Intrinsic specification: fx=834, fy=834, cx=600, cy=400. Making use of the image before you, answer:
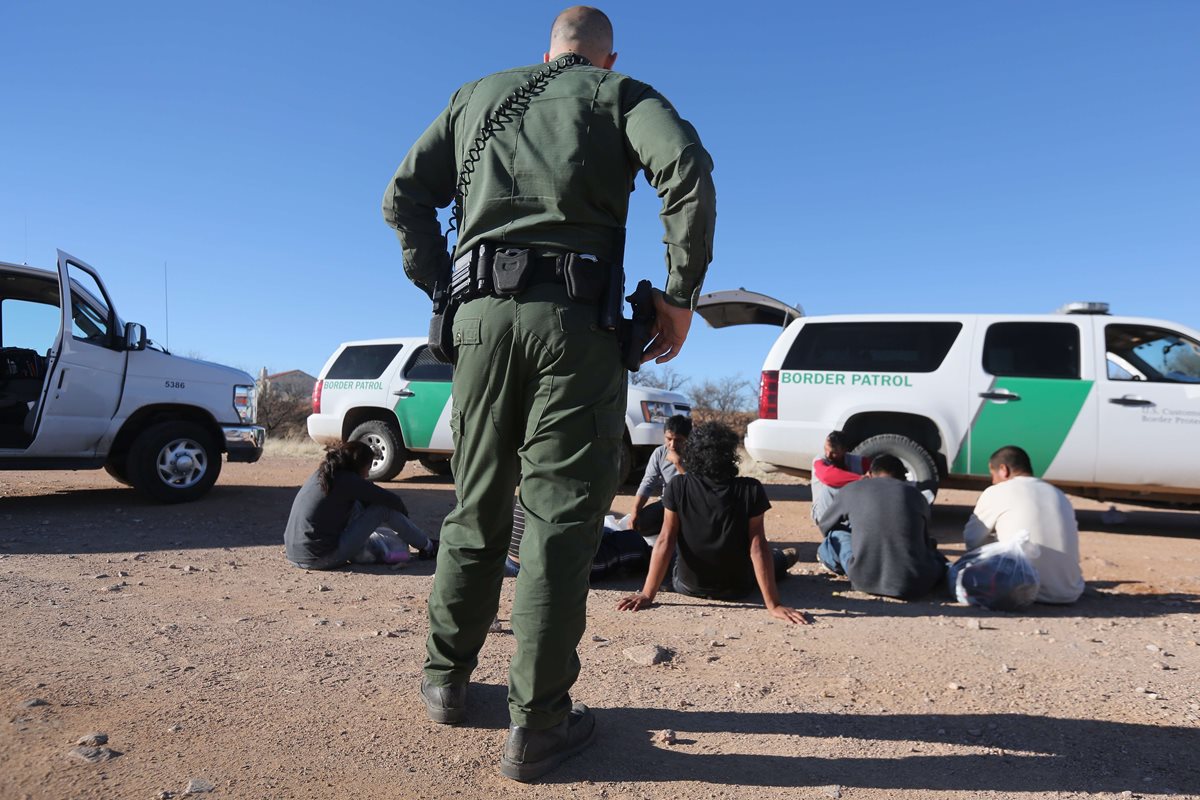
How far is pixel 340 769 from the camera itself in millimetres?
2281

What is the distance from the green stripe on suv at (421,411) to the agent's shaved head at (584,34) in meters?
7.66

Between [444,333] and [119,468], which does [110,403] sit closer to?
[119,468]

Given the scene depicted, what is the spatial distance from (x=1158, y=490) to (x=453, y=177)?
7.12 metres

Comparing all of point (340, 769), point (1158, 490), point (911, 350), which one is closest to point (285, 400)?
point (911, 350)

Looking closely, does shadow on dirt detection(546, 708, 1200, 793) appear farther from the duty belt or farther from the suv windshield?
the suv windshield

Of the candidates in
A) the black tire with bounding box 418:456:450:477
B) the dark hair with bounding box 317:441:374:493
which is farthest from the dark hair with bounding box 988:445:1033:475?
the black tire with bounding box 418:456:450:477

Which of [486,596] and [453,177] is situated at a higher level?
[453,177]

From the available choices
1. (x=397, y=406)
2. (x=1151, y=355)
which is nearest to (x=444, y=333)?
(x=1151, y=355)

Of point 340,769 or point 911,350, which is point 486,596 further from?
point 911,350

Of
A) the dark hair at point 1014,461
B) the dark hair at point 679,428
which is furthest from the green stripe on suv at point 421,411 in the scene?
the dark hair at point 1014,461

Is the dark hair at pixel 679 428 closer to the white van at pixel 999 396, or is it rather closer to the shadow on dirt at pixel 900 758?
the white van at pixel 999 396

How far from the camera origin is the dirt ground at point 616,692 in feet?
7.54

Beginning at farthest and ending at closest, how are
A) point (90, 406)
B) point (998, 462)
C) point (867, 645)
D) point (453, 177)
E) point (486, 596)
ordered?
point (90, 406) → point (998, 462) → point (867, 645) → point (453, 177) → point (486, 596)

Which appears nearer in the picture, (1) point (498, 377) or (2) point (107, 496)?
(1) point (498, 377)
